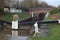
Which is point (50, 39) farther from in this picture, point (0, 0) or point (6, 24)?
point (0, 0)

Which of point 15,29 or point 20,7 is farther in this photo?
point 20,7

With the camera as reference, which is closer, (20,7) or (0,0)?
(0,0)

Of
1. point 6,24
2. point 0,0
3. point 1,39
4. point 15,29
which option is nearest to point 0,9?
point 0,0

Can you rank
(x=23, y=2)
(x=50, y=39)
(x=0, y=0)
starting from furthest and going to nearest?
(x=23, y=2)
(x=0, y=0)
(x=50, y=39)

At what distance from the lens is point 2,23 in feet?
86.9

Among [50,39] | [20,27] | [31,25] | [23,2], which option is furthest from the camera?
[23,2]

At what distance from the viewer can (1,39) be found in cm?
1586

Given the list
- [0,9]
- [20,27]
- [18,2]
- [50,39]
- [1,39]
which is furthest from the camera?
[18,2]

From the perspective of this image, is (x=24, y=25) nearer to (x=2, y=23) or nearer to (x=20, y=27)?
(x=20, y=27)

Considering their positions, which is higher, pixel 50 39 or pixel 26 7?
pixel 50 39

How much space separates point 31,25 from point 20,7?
53220mm

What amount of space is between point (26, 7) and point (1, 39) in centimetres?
6915

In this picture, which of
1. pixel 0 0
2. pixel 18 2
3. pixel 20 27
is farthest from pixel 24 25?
pixel 18 2

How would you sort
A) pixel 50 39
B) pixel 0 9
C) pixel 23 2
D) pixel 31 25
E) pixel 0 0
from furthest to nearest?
pixel 23 2
pixel 0 9
pixel 0 0
pixel 31 25
pixel 50 39
